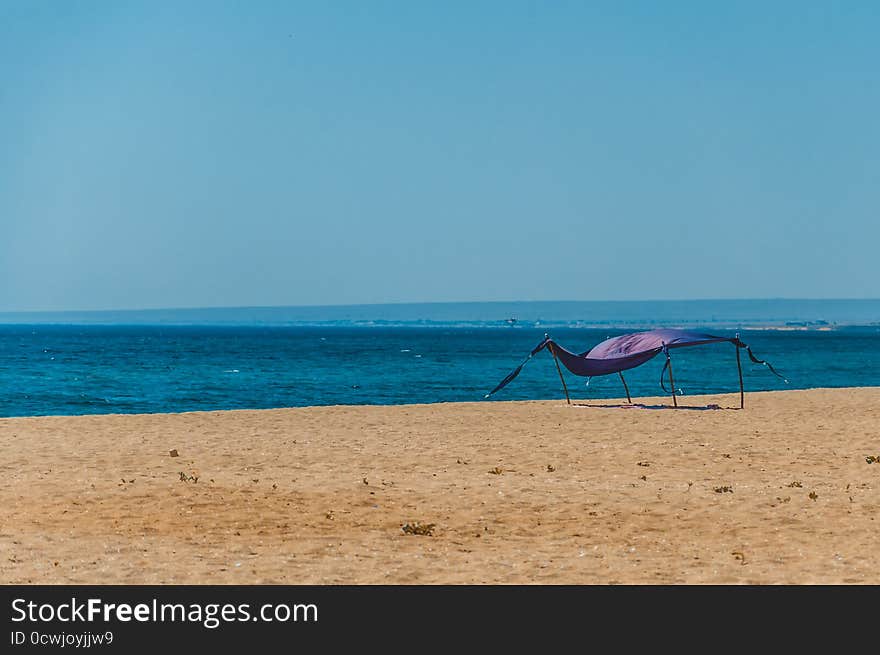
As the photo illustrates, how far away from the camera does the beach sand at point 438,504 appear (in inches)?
508

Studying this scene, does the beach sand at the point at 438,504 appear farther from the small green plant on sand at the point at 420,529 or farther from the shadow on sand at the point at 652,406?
the shadow on sand at the point at 652,406

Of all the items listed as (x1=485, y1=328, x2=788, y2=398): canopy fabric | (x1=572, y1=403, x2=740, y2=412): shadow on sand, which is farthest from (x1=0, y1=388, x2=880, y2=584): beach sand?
(x1=485, y1=328, x2=788, y2=398): canopy fabric

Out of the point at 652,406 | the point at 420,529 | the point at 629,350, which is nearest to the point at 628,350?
the point at 629,350

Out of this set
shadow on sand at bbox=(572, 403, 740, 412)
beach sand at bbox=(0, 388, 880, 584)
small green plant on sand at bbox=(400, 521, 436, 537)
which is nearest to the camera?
beach sand at bbox=(0, 388, 880, 584)

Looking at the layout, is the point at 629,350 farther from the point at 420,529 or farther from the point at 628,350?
the point at 420,529

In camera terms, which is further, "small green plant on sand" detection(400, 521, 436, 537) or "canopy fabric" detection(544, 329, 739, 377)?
"canopy fabric" detection(544, 329, 739, 377)

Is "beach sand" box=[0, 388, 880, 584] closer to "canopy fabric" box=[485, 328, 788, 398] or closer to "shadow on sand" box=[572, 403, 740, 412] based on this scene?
"shadow on sand" box=[572, 403, 740, 412]

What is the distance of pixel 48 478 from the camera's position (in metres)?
18.4

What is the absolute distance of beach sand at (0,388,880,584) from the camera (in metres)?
12.9

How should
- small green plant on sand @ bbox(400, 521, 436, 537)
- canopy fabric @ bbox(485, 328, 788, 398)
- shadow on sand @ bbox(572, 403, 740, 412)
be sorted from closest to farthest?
1. small green plant on sand @ bbox(400, 521, 436, 537)
2. shadow on sand @ bbox(572, 403, 740, 412)
3. canopy fabric @ bbox(485, 328, 788, 398)

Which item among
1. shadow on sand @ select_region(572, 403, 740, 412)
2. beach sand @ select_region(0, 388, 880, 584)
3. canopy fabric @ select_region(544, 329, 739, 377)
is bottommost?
shadow on sand @ select_region(572, 403, 740, 412)

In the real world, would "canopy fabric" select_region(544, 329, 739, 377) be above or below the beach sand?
above
